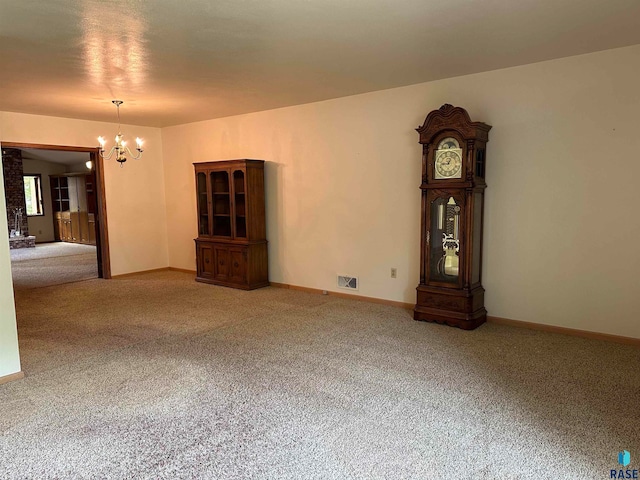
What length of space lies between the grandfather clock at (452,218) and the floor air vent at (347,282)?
1081 mm

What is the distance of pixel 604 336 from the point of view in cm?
391

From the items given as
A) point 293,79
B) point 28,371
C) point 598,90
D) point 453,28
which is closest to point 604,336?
point 598,90

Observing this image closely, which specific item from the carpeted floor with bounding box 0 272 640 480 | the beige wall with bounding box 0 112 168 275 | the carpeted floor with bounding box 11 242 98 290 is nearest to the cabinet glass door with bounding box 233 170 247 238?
the carpeted floor with bounding box 0 272 640 480

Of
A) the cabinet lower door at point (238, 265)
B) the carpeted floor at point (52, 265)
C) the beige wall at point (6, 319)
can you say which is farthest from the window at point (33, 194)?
the beige wall at point (6, 319)

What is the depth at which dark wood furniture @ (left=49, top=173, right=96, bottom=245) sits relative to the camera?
1177 centimetres

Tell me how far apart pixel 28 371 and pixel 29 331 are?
3.76ft

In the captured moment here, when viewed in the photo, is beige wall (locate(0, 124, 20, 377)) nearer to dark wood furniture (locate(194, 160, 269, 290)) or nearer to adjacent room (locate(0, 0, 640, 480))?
adjacent room (locate(0, 0, 640, 480))

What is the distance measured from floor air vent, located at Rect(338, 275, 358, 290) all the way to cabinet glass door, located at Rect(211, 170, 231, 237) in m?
1.82

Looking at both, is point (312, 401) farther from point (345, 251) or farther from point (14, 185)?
point (14, 185)

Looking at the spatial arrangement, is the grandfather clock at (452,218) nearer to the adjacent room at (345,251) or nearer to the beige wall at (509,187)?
the adjacent room at (345,251)

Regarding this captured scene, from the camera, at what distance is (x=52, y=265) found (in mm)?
8422

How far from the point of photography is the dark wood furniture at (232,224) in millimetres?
6059

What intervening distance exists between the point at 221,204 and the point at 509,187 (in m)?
3.90

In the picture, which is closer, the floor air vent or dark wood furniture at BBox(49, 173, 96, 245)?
the floor air vent
